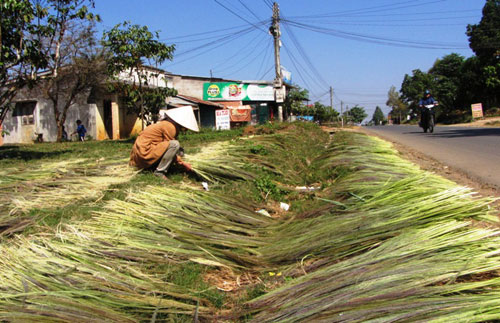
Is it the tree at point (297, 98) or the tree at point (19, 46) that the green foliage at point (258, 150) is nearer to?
the tree at point (19, 46)

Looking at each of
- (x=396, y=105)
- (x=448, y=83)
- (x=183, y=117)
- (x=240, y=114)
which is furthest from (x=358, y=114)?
(x=183, y=117)

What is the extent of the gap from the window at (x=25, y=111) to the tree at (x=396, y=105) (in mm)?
57101

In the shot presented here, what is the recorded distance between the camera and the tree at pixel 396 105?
2647 inches

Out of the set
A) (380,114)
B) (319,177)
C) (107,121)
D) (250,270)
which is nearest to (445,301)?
(250,270)

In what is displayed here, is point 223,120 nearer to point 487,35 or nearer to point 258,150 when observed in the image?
point 258,150

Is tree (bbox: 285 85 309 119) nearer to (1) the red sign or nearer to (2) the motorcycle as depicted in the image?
(1) the red sign

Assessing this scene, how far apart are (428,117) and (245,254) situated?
1268cm

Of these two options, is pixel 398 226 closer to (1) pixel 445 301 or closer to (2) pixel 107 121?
(1) pixel 445 301

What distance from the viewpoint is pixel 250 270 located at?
107 inches

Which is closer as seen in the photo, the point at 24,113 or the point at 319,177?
the point at 319,177

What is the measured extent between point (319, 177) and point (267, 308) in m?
3.76

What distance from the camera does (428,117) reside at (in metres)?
13.8

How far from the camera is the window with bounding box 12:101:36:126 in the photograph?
63.7 feet

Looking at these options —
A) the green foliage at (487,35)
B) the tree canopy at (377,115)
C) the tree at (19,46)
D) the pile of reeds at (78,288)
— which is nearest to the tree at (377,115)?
the tree canopy at (377,115)
